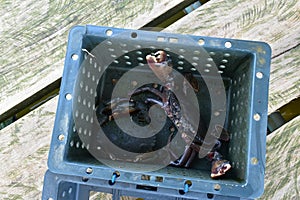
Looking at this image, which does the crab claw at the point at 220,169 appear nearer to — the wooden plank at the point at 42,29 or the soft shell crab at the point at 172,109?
the soft shell crab at the point at 172,109

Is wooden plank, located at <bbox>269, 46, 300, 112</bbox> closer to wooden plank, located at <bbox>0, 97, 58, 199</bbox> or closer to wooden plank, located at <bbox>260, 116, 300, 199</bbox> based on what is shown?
wooden plank, located at <bbox>260, 116, 300, 199</bbox>

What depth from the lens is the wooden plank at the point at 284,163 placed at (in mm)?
866

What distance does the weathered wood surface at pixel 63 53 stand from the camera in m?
0.88

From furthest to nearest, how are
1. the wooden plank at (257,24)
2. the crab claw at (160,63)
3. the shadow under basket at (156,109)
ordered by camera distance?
the wooden plank at (257,24)
the crab claw at (160,63)
the shadow under basket at (156,109)

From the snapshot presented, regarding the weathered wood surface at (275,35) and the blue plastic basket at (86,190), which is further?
the weathered wood surface at (275,35)

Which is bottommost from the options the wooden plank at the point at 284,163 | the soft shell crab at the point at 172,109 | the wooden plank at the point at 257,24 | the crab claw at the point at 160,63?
the wooden plank at the point at 284,163

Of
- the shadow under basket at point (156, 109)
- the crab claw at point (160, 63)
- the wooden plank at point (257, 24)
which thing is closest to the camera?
the shadow under basket at point (156, 109)

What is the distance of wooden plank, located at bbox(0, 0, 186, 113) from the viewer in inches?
36.6

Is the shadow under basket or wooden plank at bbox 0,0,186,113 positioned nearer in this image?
the shadow under basket

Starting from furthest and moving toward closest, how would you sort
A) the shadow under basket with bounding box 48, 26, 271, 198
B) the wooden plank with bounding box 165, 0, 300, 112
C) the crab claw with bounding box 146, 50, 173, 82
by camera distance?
the wooden plank with bounding box 165, 0, 300, 112 < the crab claw with bounding box 146, 50, 173, 82 < the shadow under basket with bounding box 48, 26, 271, 198

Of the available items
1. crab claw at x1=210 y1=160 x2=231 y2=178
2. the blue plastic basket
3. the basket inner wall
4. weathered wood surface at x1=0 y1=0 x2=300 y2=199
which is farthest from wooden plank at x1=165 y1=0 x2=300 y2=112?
the blue plastic basket

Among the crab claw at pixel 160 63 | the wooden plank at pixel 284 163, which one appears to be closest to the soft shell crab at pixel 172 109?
the crab claw at pixel 160 63

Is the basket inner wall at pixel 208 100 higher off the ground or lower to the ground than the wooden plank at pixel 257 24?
lower

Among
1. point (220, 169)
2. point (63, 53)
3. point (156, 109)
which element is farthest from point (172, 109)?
point (63, 53)
